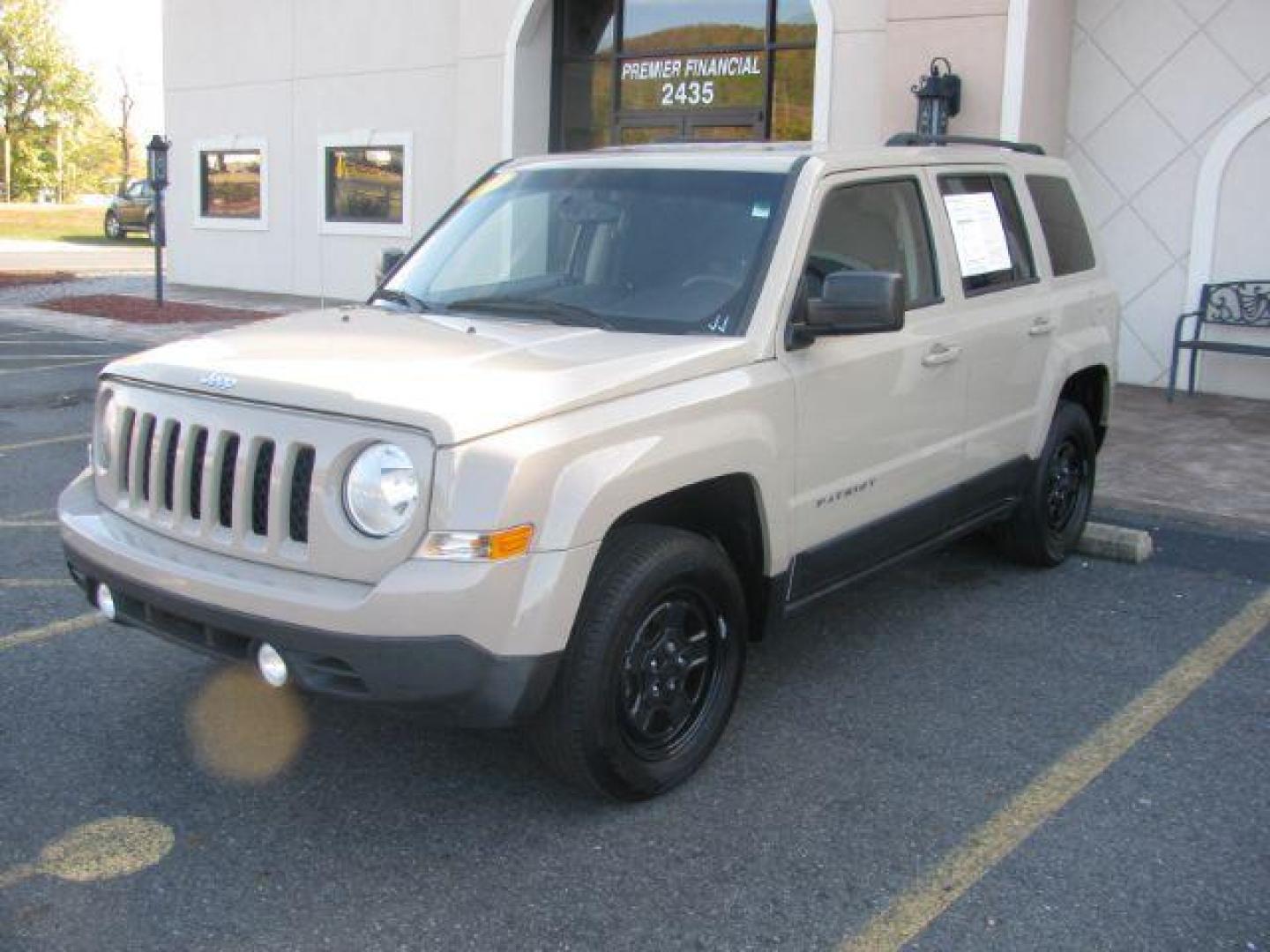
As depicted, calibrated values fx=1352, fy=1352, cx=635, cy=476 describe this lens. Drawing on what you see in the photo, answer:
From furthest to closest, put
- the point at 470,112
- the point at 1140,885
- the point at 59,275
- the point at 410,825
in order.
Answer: the point at 59,275 → the point at 470,112 → the point at 410,825 → the point at 1140,885

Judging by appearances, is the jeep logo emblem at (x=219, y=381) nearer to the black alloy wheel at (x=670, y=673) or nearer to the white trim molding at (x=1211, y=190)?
the black alloy wheel at (x=670, y=673)

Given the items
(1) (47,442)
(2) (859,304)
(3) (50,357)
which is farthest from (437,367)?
(3) (50,357)

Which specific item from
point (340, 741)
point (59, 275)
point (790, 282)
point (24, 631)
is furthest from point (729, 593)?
point (59, 275)

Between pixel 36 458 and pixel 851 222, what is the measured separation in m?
5.77

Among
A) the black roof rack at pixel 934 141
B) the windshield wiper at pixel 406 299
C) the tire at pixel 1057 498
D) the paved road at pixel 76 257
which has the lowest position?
the tire at pixel 1057 498

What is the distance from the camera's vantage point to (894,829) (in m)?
3.81

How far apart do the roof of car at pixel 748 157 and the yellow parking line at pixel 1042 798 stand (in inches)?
84.1

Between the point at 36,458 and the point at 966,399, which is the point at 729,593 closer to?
the point at 966,399

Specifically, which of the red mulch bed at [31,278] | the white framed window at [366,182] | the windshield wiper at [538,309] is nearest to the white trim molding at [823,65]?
the white framed window at [366,182]

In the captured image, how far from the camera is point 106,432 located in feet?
13.6

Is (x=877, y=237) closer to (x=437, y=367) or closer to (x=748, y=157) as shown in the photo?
(x=748, y=157)

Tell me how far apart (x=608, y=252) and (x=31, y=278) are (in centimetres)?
2127

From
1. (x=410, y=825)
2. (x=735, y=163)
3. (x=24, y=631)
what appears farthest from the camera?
(x=24, y=631)

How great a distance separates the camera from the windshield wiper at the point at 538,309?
4371 mm
